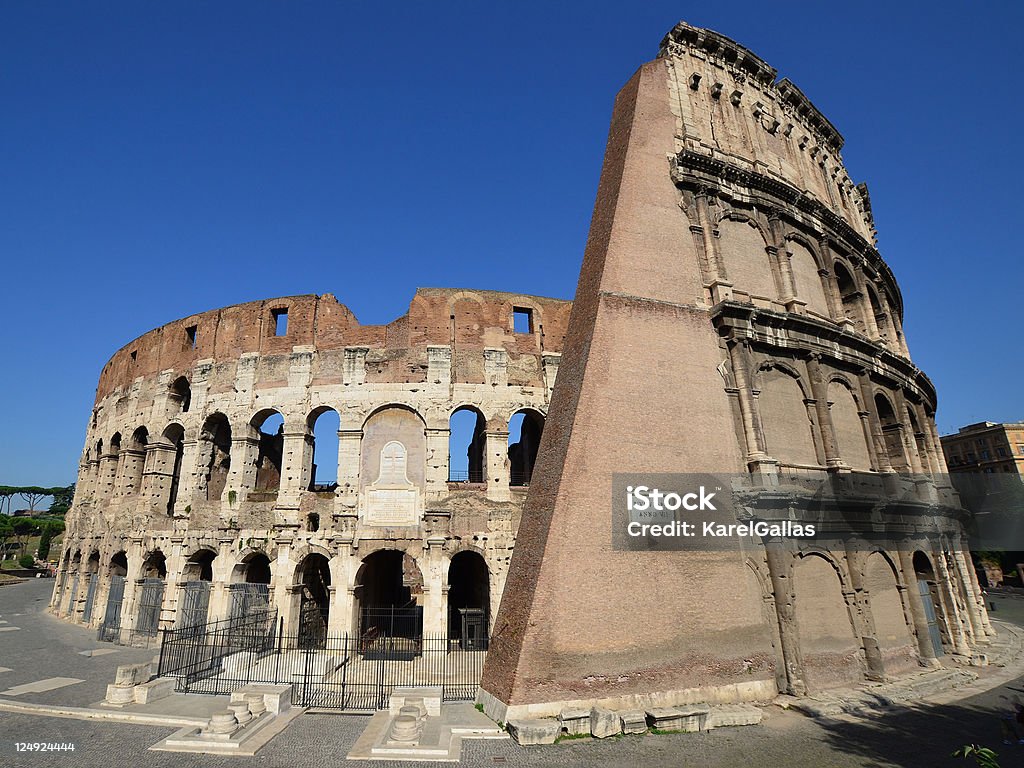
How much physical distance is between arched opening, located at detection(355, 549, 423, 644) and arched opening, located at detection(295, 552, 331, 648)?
1144 mm

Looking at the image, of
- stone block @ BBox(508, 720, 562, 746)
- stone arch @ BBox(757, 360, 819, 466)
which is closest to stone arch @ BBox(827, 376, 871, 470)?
stone arch @ BBox(757, 360, 819, 466)

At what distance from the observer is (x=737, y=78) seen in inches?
806

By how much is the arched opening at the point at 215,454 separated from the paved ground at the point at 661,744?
9.27m

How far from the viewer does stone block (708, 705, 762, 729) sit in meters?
9.98

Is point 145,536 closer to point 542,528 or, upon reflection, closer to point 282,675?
point 282,675

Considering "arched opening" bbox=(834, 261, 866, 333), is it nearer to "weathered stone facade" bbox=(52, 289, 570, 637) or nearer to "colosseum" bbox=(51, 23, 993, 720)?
"colosseum" bbox=(51, 23, 993, 720)

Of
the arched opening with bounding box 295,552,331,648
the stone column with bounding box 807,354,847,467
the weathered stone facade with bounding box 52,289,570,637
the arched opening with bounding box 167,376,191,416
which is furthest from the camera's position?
the arched opening with bounding box 167,376,191,416

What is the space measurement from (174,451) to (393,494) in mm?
10683

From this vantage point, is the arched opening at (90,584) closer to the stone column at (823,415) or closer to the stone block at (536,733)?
the stone block at (536,733)

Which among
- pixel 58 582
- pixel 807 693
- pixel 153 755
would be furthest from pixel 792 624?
pixel 58 582

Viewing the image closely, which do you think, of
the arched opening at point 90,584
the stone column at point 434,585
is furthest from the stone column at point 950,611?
the arched opening at point 90,584

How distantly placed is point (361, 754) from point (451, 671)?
21.4 ft

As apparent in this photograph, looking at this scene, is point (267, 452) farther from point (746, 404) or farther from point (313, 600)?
point (746, 404)

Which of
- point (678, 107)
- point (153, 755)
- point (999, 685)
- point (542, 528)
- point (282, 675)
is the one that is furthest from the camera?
point (678, 107)
